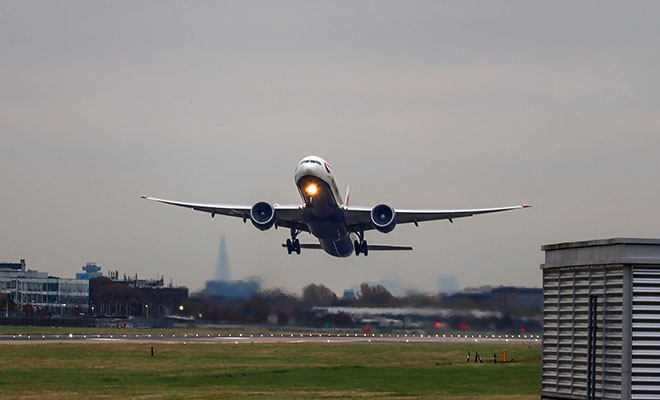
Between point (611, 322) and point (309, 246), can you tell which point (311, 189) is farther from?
point (611, 322)

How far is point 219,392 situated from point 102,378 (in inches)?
349

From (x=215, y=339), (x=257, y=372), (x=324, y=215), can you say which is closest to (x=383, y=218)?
(x=324, y=215)

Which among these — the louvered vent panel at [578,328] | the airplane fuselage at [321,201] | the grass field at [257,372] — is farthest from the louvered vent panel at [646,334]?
the airplane fuselage at [321,201]

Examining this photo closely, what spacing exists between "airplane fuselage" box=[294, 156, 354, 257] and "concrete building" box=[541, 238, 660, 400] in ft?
122

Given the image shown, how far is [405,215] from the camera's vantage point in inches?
3071

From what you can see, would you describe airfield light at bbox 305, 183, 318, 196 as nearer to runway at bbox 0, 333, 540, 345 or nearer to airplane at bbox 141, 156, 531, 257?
airplane at bbox 141, 156, 531, 257

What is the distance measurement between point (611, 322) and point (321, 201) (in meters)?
41.4

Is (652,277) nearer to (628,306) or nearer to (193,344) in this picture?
(628,306)

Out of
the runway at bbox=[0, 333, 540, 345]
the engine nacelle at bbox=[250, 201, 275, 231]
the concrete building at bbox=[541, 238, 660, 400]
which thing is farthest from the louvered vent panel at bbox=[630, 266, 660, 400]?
the runway at bbox=[0, 333, 540, 345]

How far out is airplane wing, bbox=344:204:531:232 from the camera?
242ft

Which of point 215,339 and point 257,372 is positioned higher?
point 257,372

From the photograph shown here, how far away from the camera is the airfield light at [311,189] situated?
66.7 metres

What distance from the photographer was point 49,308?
19538 cm

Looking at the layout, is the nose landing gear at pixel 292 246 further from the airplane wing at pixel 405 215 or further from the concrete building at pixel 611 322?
the concrete building at pixel 611 322
